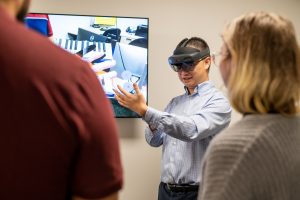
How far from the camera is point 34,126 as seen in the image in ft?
2.09

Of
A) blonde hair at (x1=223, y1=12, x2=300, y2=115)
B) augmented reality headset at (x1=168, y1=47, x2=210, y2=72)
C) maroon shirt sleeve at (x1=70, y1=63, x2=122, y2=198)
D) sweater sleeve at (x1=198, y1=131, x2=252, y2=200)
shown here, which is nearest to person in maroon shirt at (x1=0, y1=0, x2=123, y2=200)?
maroon shirt sleeve at (x1=70, y1=63, x2=122, y2=198)

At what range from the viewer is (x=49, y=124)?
0.63 meters

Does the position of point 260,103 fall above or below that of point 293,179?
above

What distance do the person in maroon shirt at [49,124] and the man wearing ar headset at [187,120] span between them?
1327 mm

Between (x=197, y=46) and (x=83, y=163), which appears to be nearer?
(x=83, y=163)

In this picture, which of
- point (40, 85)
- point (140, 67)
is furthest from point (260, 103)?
point (140, 67)

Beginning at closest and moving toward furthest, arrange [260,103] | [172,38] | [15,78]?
1. [15,78]
2. [260,103]
3. [172,38]

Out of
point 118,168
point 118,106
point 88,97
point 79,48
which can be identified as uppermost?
point 88,97

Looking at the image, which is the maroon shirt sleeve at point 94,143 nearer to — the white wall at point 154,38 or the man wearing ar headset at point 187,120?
the man wearing ar headset at point 187,120

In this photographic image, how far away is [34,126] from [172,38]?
7.33 ft

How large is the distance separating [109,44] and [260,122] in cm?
185

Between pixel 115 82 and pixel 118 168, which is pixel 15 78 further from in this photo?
pixel 115 82

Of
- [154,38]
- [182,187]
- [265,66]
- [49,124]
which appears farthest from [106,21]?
[49,124]

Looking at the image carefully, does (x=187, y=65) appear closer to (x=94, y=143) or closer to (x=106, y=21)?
(x=106, y=21)
